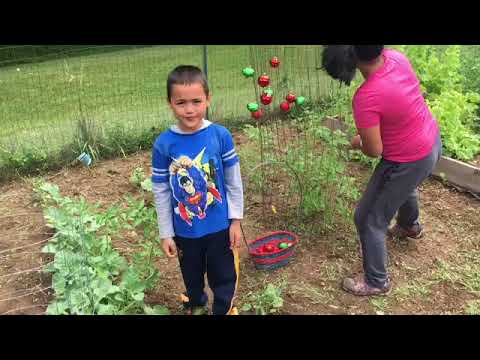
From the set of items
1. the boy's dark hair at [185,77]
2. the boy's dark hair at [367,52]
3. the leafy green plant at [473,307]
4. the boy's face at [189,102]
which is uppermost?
the boy's dark hair at [367,52]

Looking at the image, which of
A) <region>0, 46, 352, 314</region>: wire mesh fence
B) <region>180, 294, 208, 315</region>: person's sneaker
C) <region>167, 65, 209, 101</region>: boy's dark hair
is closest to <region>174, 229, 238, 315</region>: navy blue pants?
<region>180, 294, 208, 315</region>: person's sneaker

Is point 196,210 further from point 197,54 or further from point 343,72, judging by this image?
point 197,54

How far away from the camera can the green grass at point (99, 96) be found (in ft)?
15.6

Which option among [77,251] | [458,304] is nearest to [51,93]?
[77,251]

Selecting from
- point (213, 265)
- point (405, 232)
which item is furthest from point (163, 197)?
point (405, 232)

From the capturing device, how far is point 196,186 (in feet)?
7.04

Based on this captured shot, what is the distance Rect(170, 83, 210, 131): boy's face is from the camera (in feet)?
6.56

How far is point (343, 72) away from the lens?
7.66 ft

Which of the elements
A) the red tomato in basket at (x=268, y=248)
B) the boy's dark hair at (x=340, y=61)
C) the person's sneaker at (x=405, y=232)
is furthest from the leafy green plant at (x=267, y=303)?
the boy's dark hair at (x=340, y=61)

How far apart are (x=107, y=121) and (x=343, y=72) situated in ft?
11.4

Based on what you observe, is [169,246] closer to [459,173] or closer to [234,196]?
[234,196]

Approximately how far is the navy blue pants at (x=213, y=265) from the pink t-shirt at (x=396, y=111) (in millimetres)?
923

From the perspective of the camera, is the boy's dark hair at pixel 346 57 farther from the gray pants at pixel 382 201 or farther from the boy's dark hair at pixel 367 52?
the gray pants at pixel 382 201

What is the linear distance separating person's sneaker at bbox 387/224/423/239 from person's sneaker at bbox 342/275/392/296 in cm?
55
